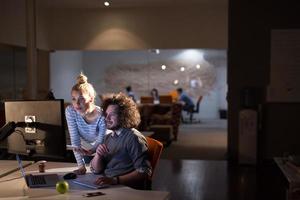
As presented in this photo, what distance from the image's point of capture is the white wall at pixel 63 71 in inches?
449

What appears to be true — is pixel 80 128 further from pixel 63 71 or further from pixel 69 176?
pixel 63 71

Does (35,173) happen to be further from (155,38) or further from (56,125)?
(155,38)

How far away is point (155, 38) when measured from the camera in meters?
9.75

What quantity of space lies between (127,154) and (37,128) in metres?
0.63

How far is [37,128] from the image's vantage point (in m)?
2.84

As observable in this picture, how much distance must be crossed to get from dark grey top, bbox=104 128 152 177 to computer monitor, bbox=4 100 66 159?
1.12ft

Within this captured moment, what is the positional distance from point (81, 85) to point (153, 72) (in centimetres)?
1059

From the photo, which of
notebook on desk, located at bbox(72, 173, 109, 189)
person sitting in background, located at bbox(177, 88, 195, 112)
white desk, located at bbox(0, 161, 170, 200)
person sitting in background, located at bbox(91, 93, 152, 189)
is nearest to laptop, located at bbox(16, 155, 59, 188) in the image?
white desk, located at bbox(0, 161, 170, 200)

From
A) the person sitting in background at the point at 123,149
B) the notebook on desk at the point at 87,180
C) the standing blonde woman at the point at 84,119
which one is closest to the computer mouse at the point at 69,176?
the notebook on desk at the point at 87,180

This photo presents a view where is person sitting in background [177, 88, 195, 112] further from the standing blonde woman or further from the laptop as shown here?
the laptop

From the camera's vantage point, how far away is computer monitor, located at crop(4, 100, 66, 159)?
2.76 metres

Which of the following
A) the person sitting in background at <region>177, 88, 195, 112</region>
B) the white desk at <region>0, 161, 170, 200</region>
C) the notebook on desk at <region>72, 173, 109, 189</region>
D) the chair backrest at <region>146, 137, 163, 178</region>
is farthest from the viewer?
the person sitting in background at <region>177, 88, 195, 112</region>

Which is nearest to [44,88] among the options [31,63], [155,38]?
[31,63]

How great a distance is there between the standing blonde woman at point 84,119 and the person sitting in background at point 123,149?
0.31 metres
